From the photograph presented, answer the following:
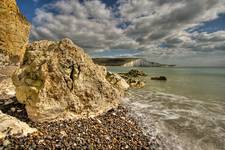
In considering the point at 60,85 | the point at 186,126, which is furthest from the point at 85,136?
the point at 186,126

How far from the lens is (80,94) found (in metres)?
8.33

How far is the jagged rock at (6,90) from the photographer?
36.6ft

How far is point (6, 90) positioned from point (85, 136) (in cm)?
807

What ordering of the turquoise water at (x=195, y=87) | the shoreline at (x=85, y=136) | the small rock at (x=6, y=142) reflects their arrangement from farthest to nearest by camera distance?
the turquoise water at (x=195, y=87) → the shoreline at (x=85, y=136) → the small rock at (x=6, y=142)

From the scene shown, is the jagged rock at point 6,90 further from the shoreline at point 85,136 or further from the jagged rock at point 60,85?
the jagged rock at point 60,85

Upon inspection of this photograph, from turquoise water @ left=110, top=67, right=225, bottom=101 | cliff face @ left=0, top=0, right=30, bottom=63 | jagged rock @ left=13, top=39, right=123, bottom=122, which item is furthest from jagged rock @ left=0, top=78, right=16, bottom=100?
turquoise water @ left=110, top=67, right=225, bottom=101

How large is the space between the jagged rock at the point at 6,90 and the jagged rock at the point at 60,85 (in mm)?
3319

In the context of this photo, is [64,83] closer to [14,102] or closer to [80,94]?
[80,94]

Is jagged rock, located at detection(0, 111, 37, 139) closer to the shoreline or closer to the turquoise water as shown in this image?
the shoreline

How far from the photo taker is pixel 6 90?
11.9m

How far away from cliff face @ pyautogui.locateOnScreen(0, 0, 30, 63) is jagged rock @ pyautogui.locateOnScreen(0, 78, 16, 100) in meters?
3.11

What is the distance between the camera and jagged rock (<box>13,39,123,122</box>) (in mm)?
7434

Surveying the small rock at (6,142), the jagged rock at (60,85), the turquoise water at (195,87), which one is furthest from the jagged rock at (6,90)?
the turquoise water at (195,87)

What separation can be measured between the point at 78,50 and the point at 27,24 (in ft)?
35.2
